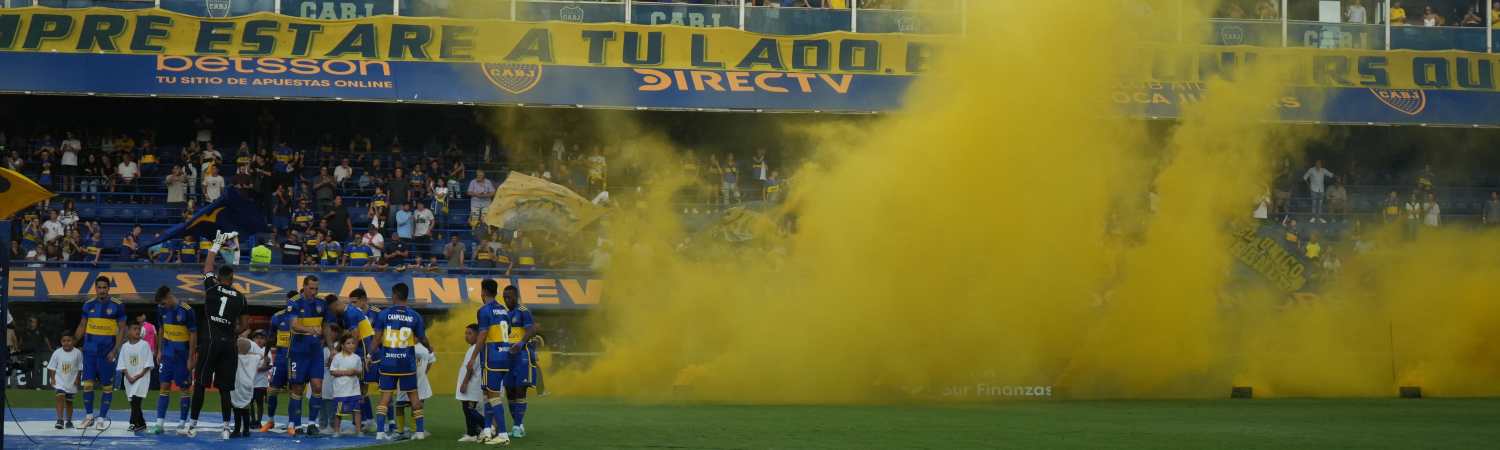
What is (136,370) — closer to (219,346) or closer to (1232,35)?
(219,346)

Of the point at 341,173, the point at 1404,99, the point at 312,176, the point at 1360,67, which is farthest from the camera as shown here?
the point at 1360,67

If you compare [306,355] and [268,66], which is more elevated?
[268,66]

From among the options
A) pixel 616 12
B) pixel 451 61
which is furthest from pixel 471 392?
pixel 616 12

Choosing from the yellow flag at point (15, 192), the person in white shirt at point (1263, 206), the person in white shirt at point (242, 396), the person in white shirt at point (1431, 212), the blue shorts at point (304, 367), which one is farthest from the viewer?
the person in white shirt at point (1431, 212)

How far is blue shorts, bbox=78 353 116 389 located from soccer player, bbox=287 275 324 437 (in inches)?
112

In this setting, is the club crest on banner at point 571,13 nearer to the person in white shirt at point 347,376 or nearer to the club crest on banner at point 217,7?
the club crest on banner at point 217,7

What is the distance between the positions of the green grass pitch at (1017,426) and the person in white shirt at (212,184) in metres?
9.15

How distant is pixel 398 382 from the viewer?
15633 mm

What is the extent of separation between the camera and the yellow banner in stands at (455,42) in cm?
3077

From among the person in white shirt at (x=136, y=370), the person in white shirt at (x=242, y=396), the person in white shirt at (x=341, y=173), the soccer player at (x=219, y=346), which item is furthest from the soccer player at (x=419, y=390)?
the person in white shirt at (x=341, y=173)

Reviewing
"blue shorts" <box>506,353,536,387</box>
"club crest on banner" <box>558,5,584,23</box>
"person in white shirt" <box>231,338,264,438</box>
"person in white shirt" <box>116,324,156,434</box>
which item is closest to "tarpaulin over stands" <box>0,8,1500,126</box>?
"club crest on banner" <box>558,5,584,23</box>

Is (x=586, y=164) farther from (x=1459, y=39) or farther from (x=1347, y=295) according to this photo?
(x=1459, y=39)

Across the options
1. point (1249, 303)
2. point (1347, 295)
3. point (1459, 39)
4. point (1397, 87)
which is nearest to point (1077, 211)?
point (1249, 303)

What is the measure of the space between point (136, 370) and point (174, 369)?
440 millimetres
